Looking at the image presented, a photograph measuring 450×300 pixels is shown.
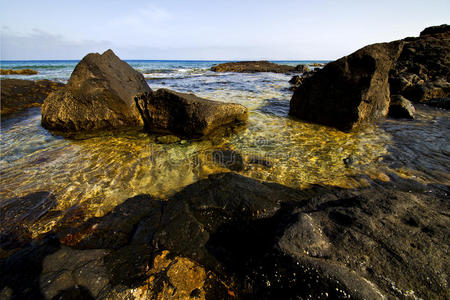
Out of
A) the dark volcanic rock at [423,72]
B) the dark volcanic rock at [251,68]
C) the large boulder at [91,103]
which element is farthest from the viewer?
the dark volcanic rock at [251,68]

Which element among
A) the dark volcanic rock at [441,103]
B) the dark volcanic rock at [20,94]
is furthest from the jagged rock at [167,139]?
the dark volcanic rock at [441,103]

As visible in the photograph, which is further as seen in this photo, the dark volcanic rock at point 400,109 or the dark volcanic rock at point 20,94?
the dark volcanic rock at point 20,94

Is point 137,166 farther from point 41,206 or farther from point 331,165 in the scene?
point 331,165

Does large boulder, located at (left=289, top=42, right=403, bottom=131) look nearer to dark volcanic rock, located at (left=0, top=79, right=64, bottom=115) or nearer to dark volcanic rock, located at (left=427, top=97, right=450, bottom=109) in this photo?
dark volcanic rock, located at (left=427, top=97, right=450, bottom=109)

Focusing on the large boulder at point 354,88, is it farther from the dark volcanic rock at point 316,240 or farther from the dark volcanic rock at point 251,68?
the dark volcanic rock at point 251,68

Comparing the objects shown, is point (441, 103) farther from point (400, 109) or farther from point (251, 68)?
A: point (251, 68)

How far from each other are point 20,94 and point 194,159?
11.0 meters

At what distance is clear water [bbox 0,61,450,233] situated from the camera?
3.03m

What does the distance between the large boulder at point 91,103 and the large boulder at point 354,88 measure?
5.58m

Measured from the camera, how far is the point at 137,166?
3658 millimetres

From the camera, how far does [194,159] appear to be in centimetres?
388

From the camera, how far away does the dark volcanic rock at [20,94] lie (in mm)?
7766

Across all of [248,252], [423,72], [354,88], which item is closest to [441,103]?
[423,72]

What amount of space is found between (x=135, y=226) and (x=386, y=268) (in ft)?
7.83
